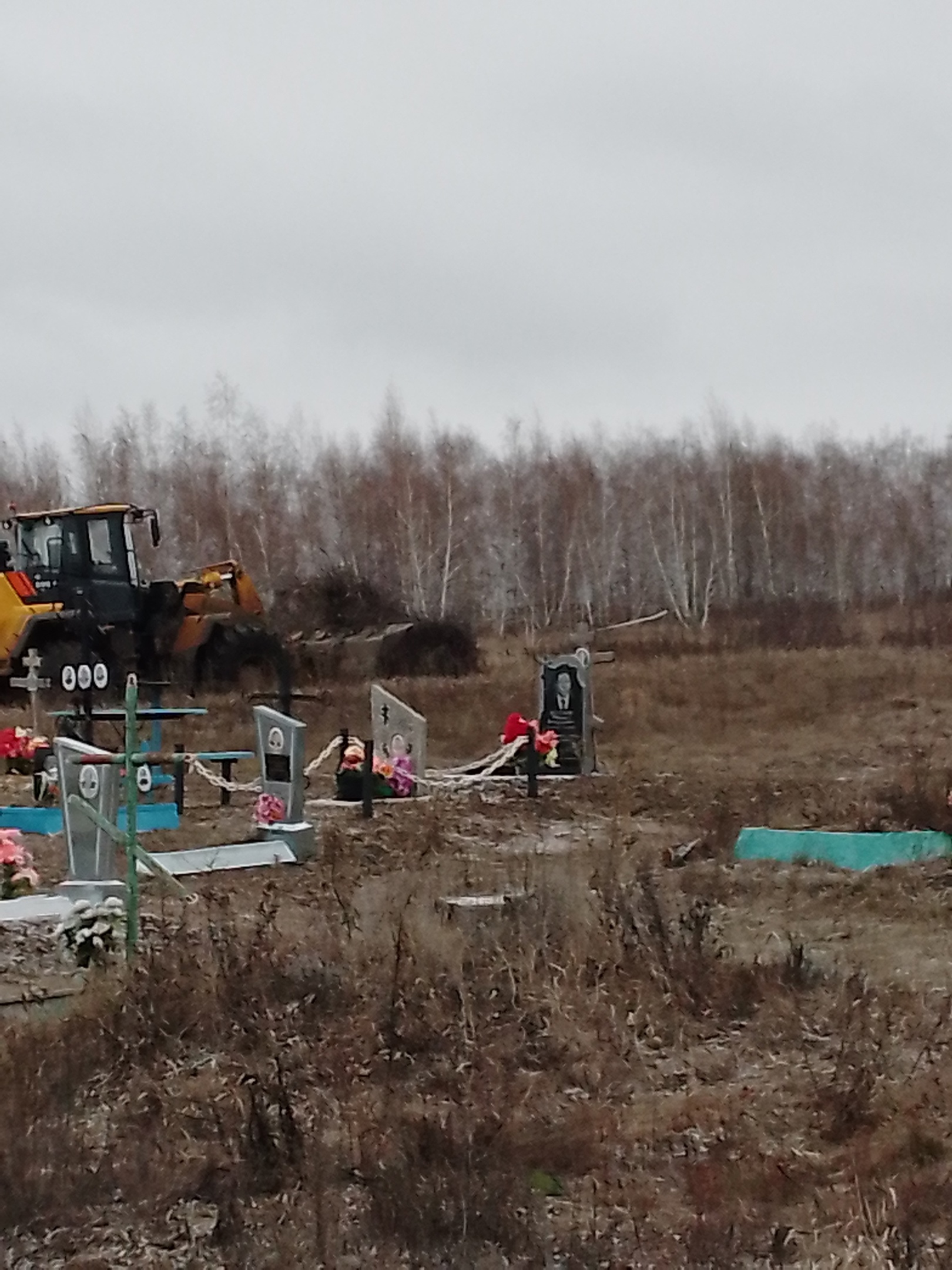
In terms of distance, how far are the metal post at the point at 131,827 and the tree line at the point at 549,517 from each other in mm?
34637

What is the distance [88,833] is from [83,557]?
1169 centimetres

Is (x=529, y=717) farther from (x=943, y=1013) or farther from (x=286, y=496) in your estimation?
(x=286, y=496)

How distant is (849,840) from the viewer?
9.31m

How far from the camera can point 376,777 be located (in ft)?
41.7

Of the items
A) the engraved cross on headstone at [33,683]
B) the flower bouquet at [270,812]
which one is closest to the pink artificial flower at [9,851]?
the flower bouquet at [270,812]

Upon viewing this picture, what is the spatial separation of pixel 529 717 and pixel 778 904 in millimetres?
10945

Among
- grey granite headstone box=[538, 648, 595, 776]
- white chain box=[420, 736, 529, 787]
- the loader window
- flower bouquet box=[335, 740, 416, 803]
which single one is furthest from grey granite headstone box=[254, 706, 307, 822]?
the loader window

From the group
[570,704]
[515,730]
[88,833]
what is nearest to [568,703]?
[570,704]

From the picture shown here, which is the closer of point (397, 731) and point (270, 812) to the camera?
point (270, 812)

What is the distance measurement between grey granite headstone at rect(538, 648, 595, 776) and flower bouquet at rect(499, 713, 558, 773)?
191mm

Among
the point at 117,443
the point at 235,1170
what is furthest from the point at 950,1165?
the point at 117,443

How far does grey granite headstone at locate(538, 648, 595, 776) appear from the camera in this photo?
14.4 metres

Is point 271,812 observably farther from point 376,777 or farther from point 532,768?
point 532,768

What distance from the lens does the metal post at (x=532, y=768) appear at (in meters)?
13.1
